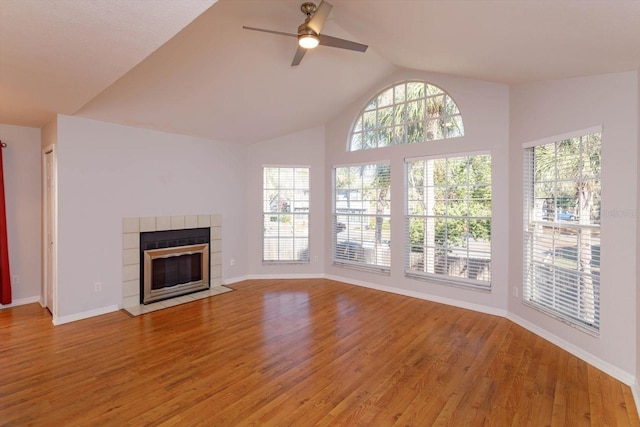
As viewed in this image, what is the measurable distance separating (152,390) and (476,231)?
12.9ft

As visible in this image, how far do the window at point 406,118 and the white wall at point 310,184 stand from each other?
763mm

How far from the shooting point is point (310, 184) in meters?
5.77

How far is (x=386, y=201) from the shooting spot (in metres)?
5.04

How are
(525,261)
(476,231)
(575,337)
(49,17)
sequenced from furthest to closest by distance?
(476,231) < (525,261) < (575,337) < (49,17)

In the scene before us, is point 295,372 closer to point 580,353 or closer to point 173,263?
point 580,353

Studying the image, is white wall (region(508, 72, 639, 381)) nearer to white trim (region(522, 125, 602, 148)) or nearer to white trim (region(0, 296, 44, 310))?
white trim (region(522, 125, 602, 148))

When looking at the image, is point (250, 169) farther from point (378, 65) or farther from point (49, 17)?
point (49, 17)

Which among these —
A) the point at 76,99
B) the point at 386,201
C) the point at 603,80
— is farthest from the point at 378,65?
the point at 76,99

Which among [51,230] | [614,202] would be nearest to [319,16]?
[614,202]

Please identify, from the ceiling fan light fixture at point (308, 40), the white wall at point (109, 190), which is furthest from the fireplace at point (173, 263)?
the ceiling fan light fixture at point (308, 40)

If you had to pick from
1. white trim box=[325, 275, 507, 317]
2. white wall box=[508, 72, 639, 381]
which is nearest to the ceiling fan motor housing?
white wall box=[508, 72, 639, 381]

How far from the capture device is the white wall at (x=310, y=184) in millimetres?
5613

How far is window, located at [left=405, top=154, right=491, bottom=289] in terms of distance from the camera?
Answer: 160 inches

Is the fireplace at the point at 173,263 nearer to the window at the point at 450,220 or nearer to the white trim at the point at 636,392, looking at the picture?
the window at the point at 450,220
